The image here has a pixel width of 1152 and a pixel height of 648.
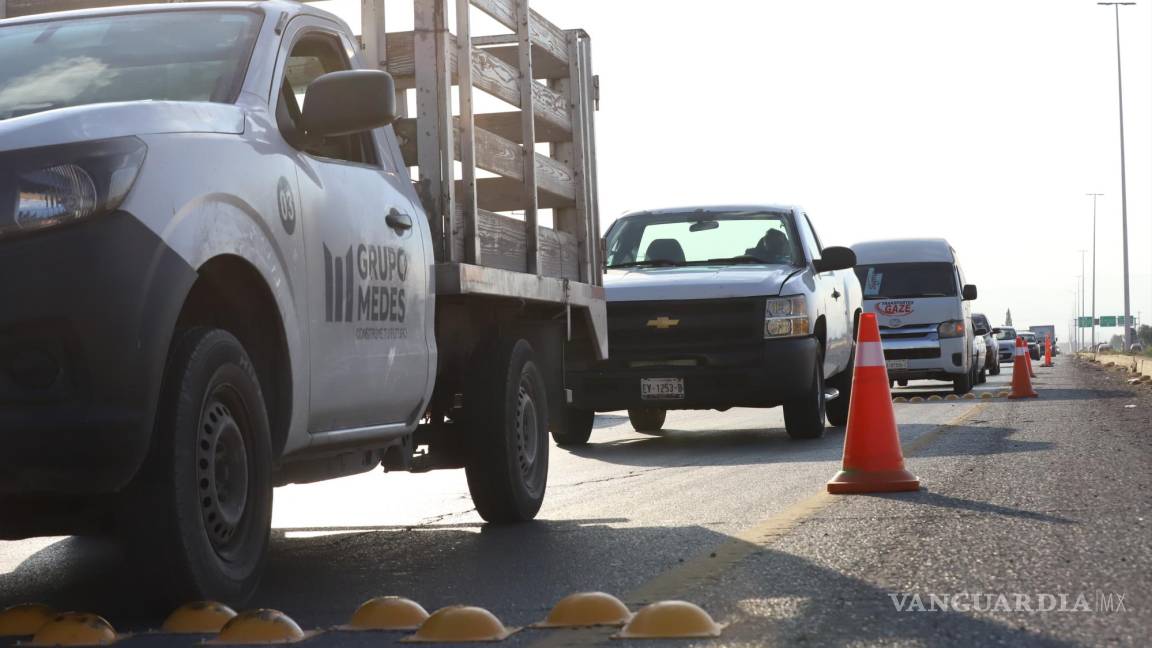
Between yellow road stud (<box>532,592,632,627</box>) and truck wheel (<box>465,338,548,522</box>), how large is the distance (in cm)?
270

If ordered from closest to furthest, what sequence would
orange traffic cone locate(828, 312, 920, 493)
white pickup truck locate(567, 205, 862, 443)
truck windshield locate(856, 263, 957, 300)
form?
orange traffic cone locate(828, 312, 920, 493)
white pickup truck locate(567, 205, 862, 443)
truck windshield locate(856, 263, 957, 300)

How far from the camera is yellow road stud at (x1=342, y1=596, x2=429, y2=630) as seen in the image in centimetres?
453

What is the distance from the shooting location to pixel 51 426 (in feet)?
14.1

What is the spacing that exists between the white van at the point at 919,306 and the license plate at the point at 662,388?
12.0 meters

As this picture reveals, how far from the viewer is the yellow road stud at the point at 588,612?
4430mm

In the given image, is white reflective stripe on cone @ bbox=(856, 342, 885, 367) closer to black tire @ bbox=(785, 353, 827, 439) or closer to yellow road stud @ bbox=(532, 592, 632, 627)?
yellow road stud @ bbox=(532, 592, 632, 627)

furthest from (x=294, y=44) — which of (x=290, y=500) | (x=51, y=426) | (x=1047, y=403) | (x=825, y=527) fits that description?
(x=1047, y=403)

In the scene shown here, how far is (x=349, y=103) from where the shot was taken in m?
5.55

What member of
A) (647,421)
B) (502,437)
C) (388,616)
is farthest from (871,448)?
(647,421)

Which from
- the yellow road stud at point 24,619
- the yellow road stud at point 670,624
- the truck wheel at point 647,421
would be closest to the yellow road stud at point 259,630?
the yellow road stud at point 24,619

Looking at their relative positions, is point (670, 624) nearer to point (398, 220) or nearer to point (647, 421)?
point (398, 220)

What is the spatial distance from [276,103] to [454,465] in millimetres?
2315

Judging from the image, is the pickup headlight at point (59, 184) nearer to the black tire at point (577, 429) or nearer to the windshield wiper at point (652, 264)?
the black tire at point (577, 429)

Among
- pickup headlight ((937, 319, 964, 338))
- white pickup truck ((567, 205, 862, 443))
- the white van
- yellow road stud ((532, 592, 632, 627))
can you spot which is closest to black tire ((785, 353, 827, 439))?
white pickup truck ((567, 205, 862, 443))
